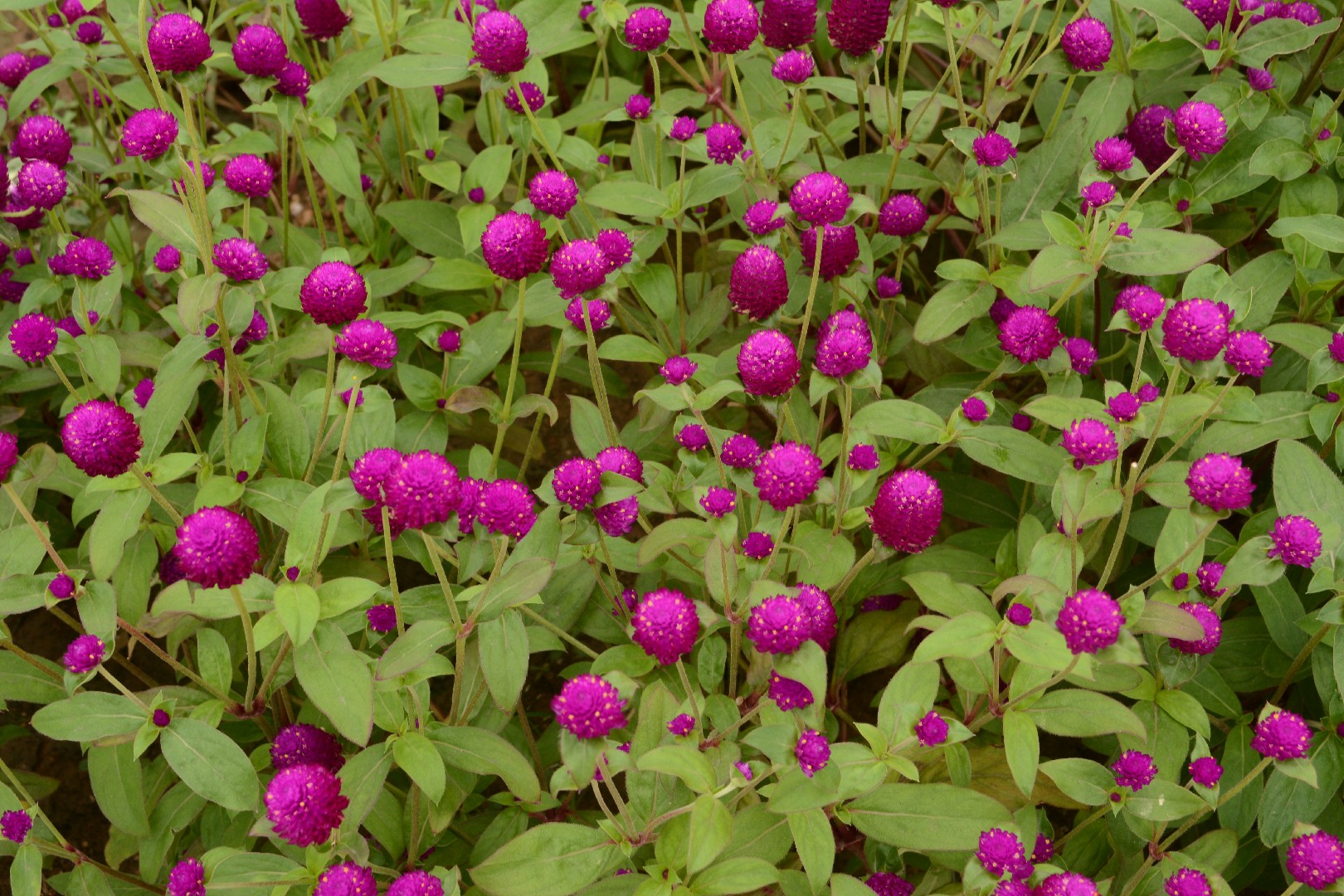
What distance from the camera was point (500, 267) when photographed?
225 cm

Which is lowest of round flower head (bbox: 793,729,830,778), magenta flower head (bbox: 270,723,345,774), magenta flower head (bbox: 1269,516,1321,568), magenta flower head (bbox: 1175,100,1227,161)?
magenta flower head (bbox: 270,723,345,774)

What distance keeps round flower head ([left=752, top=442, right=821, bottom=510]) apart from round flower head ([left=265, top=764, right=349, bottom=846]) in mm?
918

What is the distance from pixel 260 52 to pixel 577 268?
3.67ft

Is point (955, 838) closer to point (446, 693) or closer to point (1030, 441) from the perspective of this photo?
point (1030, 441)

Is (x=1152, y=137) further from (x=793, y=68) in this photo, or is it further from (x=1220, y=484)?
(x=1220, y=484)

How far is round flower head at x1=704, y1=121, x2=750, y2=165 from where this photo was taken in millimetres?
2775

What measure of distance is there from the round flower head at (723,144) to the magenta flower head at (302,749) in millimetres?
1699

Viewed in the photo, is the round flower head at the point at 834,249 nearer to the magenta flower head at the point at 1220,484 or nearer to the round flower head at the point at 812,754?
the magenta flower head at the point at 1220,484


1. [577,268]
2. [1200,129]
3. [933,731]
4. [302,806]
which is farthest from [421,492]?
[1200,129]

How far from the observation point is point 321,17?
115 inches

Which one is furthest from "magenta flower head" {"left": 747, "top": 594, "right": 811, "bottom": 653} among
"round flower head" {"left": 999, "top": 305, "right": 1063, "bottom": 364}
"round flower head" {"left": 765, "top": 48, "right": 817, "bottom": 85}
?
"round flower head" {"left": 765, "top": 48, "right": 817, "bottom": 85}

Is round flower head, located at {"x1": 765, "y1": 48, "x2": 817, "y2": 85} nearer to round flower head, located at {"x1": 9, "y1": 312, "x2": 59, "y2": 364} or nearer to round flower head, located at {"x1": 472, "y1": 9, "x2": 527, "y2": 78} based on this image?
round flower head, located at {"x1": 472, "y1": 9, "x2": 527, "y2": 78}

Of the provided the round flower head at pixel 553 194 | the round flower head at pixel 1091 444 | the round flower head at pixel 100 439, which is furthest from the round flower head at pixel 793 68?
the round flower head at pixel 100 439

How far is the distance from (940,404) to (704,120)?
4.26ft
